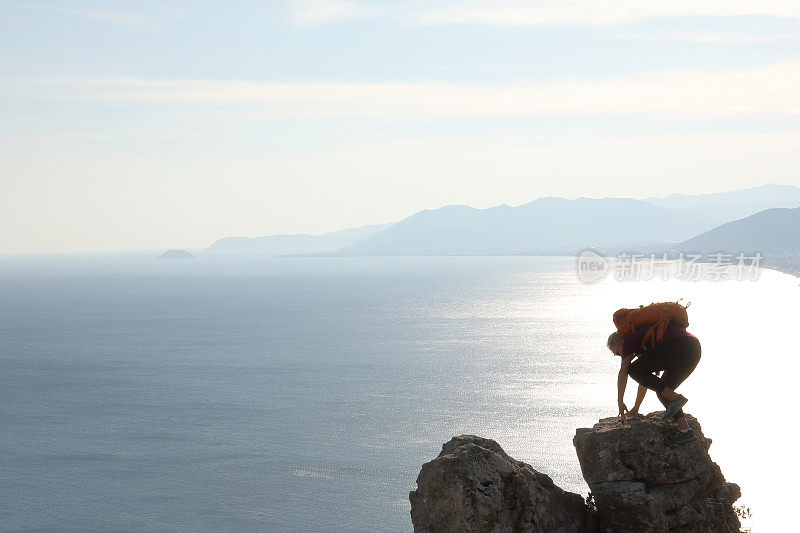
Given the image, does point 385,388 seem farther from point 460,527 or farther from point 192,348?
point 460,527

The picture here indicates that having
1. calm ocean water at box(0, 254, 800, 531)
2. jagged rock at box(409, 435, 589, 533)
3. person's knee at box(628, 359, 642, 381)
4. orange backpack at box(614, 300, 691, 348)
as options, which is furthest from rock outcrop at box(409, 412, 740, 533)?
calm ocean water at box(0, 254, 800, 531)

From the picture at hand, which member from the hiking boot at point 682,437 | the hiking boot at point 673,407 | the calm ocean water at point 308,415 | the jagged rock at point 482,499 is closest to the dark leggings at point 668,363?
the hiking boot at point 673,407

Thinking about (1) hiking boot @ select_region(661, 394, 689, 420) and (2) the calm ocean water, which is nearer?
(1) hiking boot @ select_region(661, 394, 689, 420)

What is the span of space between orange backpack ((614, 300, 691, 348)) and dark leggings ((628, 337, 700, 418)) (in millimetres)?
184

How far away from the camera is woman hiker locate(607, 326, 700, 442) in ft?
36.6

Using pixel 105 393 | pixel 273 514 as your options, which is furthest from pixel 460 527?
pixel 105 393

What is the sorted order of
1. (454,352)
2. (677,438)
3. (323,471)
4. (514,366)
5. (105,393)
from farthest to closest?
(454,352)
(514,366)
(105,393)
(323,471)
(677,438)

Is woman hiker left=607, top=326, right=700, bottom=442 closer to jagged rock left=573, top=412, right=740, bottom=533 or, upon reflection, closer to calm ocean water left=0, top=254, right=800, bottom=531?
jagged rock left=573, top=412, right=740, bottom=533

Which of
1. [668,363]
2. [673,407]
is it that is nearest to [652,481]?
[673,407]

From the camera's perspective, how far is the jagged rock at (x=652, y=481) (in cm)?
1080

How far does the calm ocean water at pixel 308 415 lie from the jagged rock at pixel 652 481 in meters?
49.5

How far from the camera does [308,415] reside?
293ft

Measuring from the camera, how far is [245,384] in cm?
10588

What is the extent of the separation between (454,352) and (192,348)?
50040 mm
